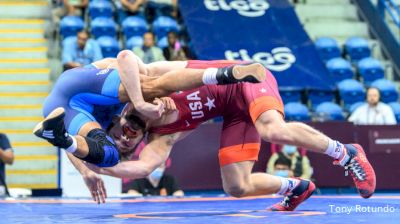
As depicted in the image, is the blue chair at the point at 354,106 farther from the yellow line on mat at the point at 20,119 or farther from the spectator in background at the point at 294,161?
the yellow line on mat at the point at 20,119

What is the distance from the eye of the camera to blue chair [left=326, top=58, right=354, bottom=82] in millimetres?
12578

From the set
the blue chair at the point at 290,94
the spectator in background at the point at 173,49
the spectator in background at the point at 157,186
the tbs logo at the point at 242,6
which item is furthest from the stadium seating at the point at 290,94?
the spectator in background at the point at 157,186

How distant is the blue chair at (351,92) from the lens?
12.0 meters

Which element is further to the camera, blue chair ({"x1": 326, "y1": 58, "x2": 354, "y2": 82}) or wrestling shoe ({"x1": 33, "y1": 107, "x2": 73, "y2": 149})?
blue chair ({"x1": 326, "y1": 58, "x2": 354, "y2": 82})

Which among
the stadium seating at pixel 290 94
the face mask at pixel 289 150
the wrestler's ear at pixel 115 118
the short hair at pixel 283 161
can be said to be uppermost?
the wrestler's ear at pixel 115 118

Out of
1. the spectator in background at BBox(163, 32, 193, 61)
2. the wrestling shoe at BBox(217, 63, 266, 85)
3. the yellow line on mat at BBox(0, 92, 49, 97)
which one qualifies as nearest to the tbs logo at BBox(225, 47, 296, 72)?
the spectator in background at BBox(163, 32, 193, 61)

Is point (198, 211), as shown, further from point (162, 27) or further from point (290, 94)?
point (162, 27)

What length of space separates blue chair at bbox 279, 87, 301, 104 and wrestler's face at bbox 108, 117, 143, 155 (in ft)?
19.7

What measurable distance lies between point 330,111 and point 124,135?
6.02m

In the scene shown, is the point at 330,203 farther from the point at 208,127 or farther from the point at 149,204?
the point at 208,127

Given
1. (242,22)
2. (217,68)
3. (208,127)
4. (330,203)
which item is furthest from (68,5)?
(217,68)

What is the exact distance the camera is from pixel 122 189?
380 inches

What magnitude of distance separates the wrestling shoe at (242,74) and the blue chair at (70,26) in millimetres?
7165

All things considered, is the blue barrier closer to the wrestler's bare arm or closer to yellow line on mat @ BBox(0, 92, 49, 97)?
yellow line on mat @ BBox(0, 92, 49, 97)
